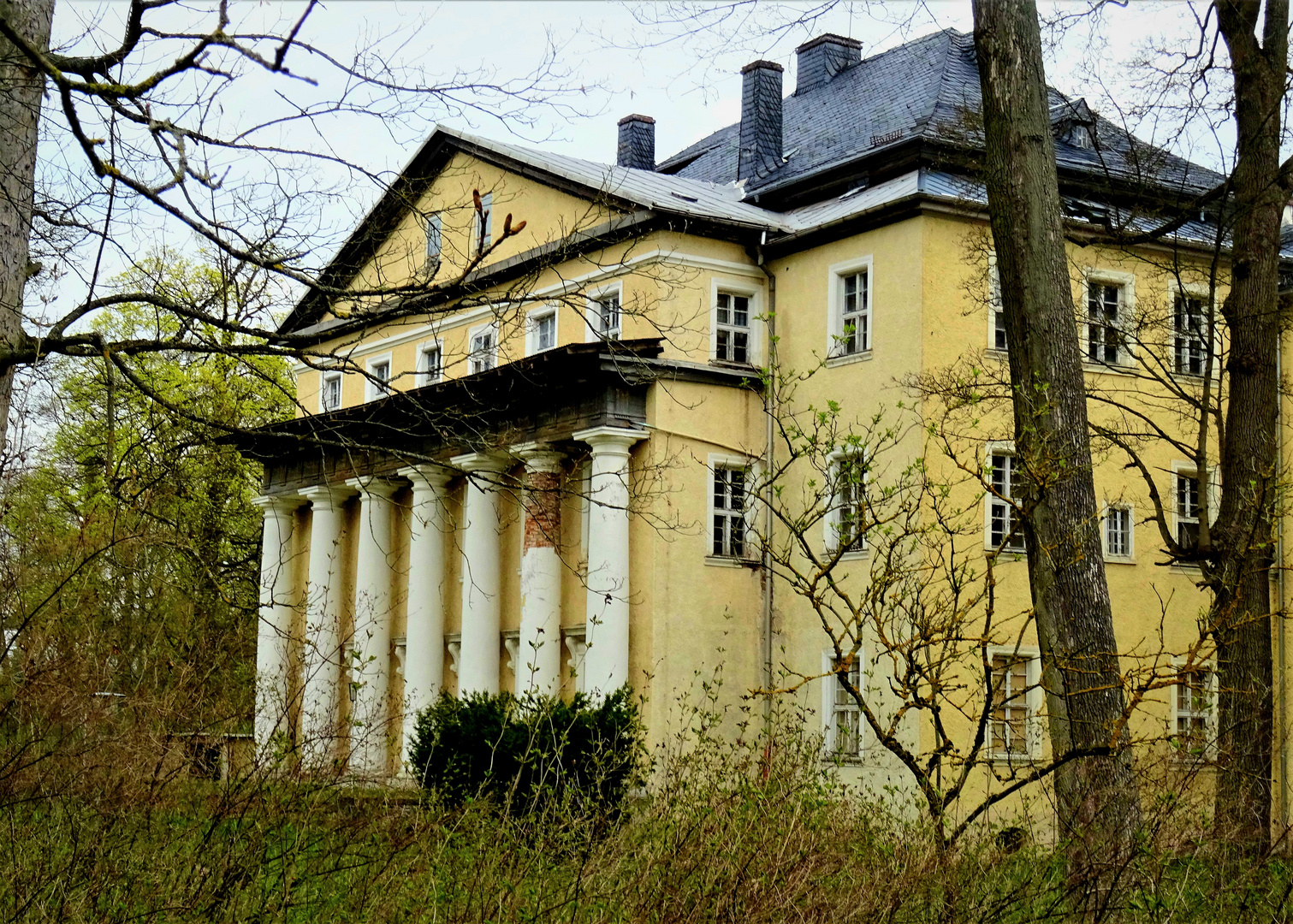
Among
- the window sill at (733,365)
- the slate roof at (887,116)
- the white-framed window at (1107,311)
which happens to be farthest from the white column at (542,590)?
the white-framed window at (1107,311)

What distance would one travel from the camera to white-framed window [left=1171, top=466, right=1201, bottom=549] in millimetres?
26828

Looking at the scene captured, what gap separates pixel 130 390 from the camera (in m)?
10.4

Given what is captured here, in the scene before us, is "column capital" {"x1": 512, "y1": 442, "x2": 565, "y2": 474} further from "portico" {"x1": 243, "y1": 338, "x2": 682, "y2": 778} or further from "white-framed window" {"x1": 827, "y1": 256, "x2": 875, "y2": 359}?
"white-framed window" {"x1": 827, "y1": 256, "x2": 875, "y2": 359}

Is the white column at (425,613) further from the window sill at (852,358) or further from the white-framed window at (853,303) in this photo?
the white-framed window at (853,303)

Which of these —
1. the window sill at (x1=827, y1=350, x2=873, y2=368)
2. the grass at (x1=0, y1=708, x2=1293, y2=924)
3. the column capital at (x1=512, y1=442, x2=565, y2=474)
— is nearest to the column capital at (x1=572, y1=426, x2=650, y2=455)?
the column capital at (x1=512, y1=442, x2=565, y2=474)

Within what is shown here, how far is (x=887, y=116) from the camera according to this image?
2889cm

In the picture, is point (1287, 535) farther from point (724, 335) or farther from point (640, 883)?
point (640, 883)

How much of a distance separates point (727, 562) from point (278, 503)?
1317 cm

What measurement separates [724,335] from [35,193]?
18.5 metres

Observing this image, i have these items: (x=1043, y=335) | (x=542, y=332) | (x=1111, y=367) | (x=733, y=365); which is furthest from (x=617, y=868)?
(x=542, y=332)

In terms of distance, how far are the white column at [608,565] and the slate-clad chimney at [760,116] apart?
7.44m

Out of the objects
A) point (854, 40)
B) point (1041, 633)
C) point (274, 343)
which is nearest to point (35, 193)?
point (274, 343)

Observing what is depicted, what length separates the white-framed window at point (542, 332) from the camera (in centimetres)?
2967

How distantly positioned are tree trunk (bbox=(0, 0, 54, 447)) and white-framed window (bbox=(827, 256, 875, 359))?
1776 centimetres
